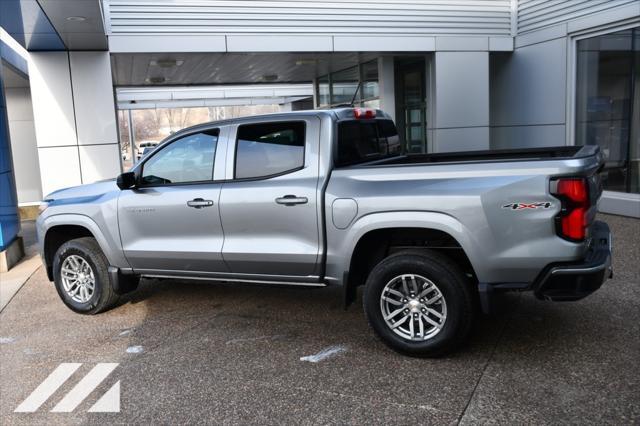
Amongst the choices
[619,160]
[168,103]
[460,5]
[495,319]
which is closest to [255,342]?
[495,319]

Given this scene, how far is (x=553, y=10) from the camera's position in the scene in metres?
11.9

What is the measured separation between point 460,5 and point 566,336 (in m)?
9.85

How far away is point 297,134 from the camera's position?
5070 mm

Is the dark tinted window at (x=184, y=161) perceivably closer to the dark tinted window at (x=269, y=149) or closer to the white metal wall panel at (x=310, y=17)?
the dark tinted window at (x=269, y=149)

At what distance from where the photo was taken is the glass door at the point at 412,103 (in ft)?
47.2

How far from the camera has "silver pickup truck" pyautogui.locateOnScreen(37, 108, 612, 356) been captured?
4109 mm

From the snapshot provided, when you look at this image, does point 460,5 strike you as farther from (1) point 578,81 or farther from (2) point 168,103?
(2) point 168,103

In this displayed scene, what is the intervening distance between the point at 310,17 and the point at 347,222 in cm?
839

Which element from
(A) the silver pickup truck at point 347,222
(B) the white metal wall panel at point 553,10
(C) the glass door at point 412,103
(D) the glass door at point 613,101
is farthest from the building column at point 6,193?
(B) the white metal wall panel at point 553,10

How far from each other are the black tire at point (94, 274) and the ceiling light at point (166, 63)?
7726 millimetres

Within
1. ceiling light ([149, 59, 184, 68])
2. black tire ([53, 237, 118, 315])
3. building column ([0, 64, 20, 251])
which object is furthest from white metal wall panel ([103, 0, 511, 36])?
black tire ([53, 237, 118, 315])

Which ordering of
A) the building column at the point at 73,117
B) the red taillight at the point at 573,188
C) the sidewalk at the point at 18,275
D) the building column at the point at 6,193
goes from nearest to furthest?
the red taillight at the point at 573,188 < the sidewalk at the point at 18,275 < the building column at the point at 6,193 < the building column at the point at 73,117

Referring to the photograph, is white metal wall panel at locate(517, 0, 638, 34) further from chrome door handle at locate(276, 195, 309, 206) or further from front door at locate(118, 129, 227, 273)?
front door at locate(118, 129, 227, 273)

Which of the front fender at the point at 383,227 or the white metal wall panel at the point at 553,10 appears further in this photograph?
the white metal wall panel at the point at 553,10
